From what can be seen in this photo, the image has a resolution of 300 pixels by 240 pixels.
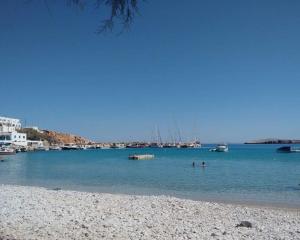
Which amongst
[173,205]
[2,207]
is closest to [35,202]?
[2,207]

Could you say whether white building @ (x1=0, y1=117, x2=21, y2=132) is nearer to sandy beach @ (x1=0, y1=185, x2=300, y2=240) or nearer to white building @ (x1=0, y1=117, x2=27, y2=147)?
white building @ (x1=0, y1=117, x2=27, y2=147)

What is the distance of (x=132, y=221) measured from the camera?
12039 mm

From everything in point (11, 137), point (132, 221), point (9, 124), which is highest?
point (9, 124)

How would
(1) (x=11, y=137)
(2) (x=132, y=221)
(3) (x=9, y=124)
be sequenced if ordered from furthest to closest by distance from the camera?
(3) (x=9, y=124)
(1) (x=11, y=137)
(2) (x=132, y=221)

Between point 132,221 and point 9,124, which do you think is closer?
point 132,221

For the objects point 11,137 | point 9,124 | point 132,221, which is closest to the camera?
point 132,221

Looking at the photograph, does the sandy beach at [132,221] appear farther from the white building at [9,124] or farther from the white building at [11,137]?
the white building at [9,124]

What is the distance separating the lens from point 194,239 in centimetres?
979

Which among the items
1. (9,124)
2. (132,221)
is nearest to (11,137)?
(9,124)

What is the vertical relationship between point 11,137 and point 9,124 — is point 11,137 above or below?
below

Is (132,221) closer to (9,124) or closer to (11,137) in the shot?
(11,137)

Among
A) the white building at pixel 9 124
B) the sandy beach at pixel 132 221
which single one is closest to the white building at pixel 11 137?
the white building at pixel 9 124

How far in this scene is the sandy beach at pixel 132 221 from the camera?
398 inches

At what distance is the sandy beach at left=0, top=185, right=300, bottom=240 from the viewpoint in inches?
398
